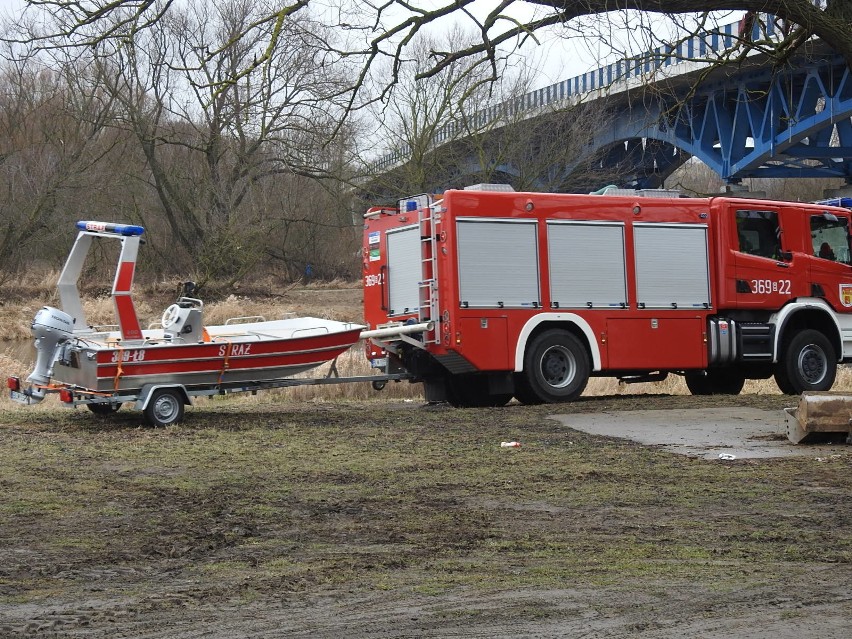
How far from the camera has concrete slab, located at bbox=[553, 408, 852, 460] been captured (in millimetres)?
10938

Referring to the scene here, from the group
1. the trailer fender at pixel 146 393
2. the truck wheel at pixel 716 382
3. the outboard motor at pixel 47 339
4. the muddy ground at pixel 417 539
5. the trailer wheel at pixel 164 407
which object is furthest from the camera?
the truck wheel at pixel 716 382

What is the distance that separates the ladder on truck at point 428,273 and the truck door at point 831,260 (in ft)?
19.3

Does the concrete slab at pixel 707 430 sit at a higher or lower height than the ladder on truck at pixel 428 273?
lower

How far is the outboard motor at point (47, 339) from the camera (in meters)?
13.1

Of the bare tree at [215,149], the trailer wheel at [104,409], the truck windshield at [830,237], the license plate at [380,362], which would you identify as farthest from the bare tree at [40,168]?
the truck windshield at [830,237]

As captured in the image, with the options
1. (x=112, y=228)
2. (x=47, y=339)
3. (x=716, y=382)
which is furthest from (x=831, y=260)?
(x=47, y=339)

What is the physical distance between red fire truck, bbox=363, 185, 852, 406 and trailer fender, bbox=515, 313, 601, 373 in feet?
0.05

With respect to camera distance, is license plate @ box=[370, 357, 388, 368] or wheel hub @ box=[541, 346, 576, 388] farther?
license plate @ box=[370, 357, 388, 368]

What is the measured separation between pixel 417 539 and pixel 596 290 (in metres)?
9.88

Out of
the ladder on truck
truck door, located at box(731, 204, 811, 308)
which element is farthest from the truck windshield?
the ladder on truck

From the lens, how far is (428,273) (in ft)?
51.8

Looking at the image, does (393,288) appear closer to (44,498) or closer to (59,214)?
(44,498)

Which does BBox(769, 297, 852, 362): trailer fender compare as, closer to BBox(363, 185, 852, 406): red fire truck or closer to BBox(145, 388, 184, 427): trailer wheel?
BBox(363, 185, 852, 406): red fire truck

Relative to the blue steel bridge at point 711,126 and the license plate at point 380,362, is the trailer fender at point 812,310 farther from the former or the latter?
the license plate at point 380,362
